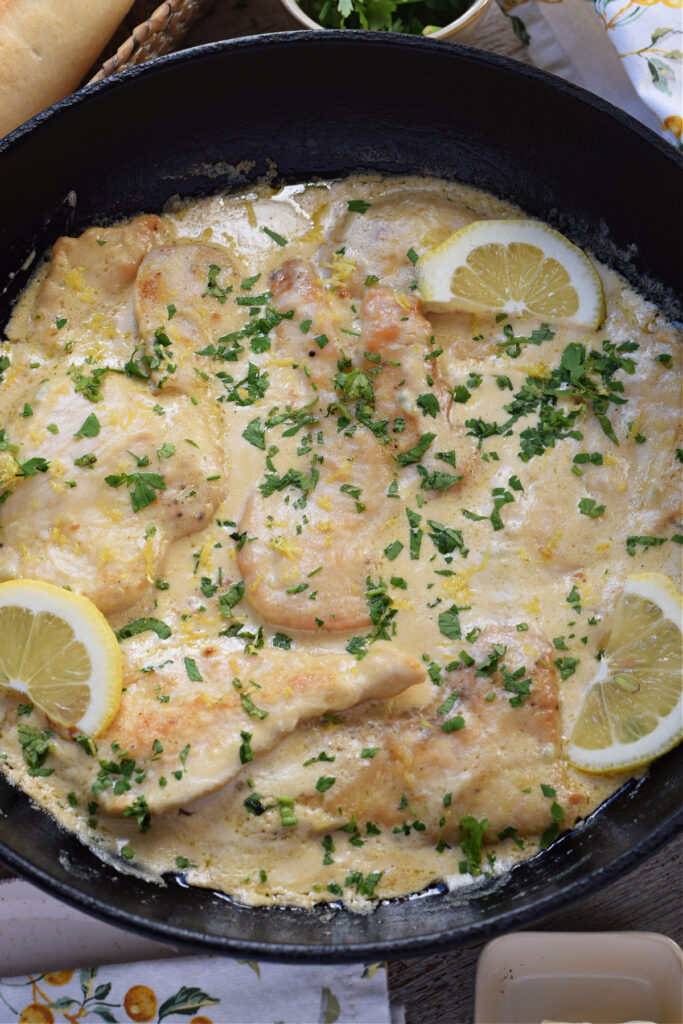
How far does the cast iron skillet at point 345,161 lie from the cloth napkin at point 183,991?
51 cm

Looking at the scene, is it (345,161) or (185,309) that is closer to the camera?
(185,309)

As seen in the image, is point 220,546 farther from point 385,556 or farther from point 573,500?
point 573,500

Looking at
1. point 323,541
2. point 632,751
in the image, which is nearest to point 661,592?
point 632,751

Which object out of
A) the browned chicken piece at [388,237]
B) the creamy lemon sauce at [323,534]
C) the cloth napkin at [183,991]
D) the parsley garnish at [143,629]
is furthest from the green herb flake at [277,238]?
the cloth napkin at [183,991]

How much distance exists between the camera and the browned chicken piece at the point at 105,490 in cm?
298

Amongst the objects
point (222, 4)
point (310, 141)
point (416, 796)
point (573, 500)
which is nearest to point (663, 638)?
point (573, 500)

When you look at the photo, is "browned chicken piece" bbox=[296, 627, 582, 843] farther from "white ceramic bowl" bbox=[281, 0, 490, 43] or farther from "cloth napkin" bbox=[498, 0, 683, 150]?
"white ceramic bowl" bbox=[281, 0, 490, 43]

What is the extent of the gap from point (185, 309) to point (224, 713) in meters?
1.32

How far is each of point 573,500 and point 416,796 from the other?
3.32 ft

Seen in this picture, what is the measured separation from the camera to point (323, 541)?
9.94 feet

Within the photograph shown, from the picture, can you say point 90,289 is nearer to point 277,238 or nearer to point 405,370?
point 277,238

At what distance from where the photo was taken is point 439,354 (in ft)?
10.8

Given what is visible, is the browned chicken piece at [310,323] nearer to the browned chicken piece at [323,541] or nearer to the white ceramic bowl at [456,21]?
the browned chicken piece at [323,541]

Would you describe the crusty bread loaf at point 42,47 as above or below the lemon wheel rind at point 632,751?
above
